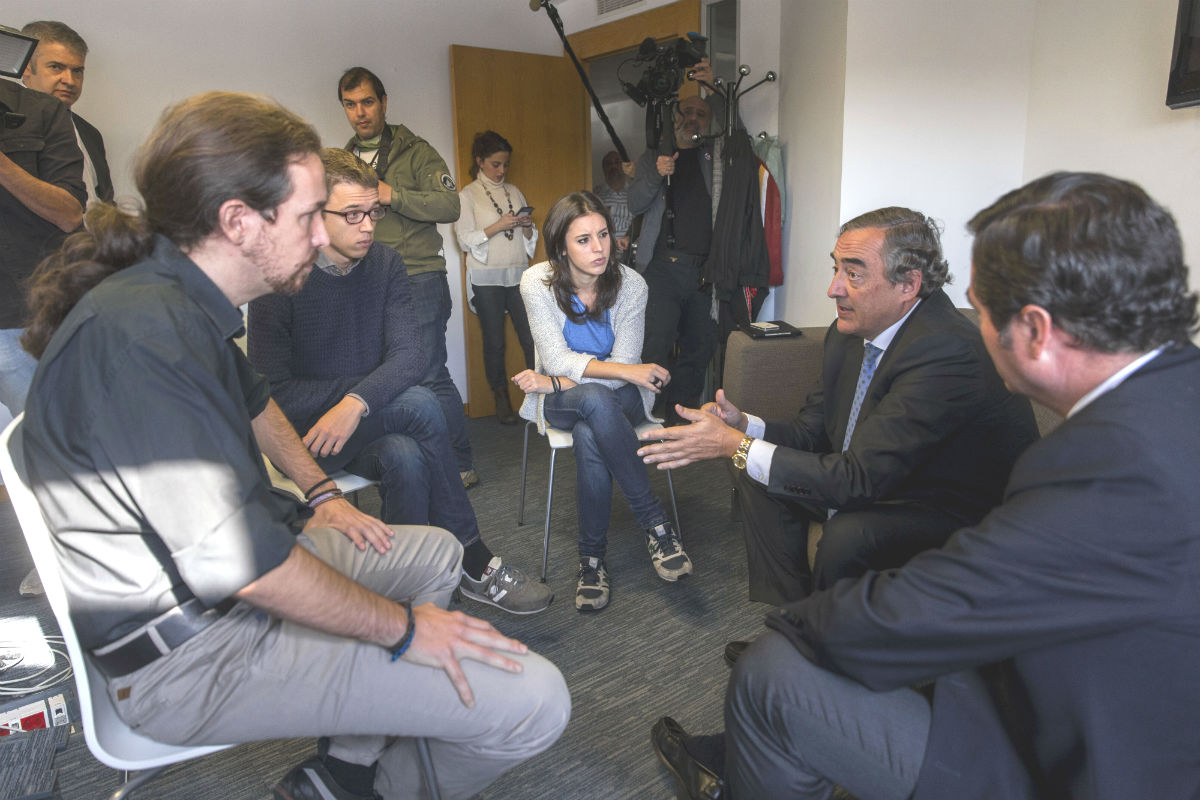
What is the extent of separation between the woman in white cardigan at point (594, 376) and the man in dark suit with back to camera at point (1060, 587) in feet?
4.09

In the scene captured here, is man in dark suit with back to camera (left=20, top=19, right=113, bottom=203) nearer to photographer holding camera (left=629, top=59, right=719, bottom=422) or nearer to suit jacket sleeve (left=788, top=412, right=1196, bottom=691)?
photographer holding camera (left=629, top=59, right=719, bottom=422)

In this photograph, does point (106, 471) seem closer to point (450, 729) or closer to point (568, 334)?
point (450, 729)

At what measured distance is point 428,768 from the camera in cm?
116

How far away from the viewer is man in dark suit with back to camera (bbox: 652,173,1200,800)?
0.80 metres

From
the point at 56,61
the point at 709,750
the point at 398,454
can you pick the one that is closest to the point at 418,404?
the point at 398,454

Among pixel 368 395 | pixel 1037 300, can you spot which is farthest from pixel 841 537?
pixel 368 395

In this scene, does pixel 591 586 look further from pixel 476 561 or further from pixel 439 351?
pixel 439 351

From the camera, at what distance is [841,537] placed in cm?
151

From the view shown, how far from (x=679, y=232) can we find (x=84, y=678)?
3.01 m

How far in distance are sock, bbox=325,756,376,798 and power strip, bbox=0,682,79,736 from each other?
0.80 m

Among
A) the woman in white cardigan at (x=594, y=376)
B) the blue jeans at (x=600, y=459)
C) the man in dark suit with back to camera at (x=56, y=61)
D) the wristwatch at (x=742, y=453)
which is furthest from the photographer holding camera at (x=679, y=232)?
the man in dark suit with back to camera at (x=56, y=61)

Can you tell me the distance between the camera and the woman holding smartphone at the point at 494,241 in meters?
3.82

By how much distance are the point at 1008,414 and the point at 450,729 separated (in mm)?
1223

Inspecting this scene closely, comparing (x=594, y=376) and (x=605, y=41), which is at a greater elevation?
(x=605, y=41)
